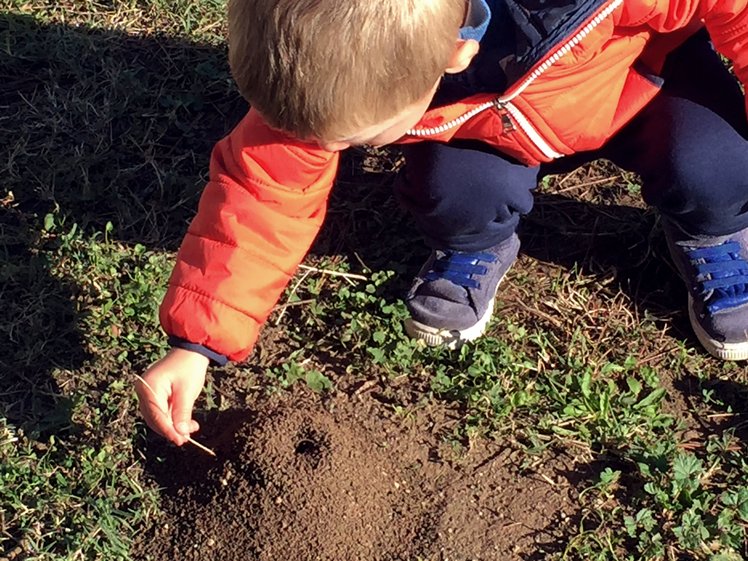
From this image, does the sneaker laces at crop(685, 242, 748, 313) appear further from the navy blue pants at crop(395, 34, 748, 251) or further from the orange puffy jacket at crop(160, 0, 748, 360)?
the orange puffy jacket at crop(160, 0, 748, 360)

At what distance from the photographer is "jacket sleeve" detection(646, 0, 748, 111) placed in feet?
7.10

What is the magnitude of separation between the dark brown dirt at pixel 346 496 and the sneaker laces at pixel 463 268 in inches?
17.5

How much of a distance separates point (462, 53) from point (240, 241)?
24.1 inches

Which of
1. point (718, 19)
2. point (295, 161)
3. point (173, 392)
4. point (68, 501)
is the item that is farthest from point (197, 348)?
point (718, 19)

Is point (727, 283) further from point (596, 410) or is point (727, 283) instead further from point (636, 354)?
point (596, 410)

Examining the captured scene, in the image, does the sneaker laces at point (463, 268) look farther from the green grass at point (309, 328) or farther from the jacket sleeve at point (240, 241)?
the jacket sleeve at point (240, 241)

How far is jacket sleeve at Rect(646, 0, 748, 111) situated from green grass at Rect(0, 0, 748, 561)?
0.75 meters

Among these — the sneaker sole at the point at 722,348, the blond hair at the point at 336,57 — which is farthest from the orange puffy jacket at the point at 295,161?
the sneaker sole at the point at 722,348

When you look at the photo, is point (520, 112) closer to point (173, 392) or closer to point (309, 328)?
point (309, 328)

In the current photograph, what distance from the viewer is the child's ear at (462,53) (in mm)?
1930

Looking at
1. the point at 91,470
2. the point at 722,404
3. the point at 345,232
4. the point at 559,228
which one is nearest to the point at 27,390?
the point at 91,470

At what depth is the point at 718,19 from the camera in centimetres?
219

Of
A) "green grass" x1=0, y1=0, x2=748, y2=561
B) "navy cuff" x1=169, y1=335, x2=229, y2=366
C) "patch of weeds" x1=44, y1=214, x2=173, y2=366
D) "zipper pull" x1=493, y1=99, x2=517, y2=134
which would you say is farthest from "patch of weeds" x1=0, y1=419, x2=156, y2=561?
"zipper pull" x1=493, y1=99, x2=517, y2=134

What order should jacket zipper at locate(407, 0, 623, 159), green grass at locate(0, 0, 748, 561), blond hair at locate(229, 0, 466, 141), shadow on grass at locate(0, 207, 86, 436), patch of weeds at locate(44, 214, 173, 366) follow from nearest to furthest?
blond hair at locate(229, 0, 466, 141), jacket zipper at locate(407, 0, 623, 159), green grass at locate(0, 0, 748, 561), shadow on grass at locate(0, 207, 86, 436), patch of weeds at locate(44, 214, 173, 366)
